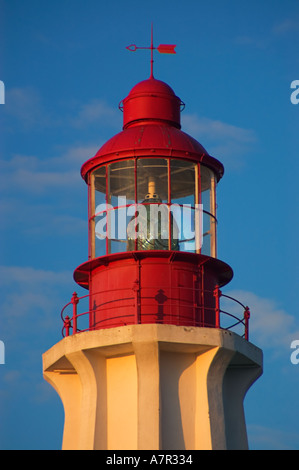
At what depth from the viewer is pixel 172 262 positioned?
131ft

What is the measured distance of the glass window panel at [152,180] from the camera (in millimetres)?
40531

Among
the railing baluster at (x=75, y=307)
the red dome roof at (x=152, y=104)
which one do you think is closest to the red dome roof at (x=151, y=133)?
the red dome roof at (x=152, y=104)

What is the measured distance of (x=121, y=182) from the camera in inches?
1606

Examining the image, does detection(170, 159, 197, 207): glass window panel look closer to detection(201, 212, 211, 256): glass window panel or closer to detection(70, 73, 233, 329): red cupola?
detection(70, 73, 233, 329): red cupola

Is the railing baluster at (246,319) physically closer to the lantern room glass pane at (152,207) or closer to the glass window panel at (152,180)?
the lantern room glass pane at (152,207)

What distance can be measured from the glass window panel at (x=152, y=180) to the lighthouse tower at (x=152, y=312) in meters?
0.02

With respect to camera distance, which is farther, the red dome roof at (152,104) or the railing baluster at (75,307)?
the red dome roof at (152,104)

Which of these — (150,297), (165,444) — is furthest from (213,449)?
(150,297)

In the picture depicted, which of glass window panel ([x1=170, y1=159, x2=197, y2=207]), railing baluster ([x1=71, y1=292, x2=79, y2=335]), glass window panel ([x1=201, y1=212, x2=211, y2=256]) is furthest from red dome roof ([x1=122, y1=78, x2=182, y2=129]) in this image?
railing baluster ([x1=71, y1=292, x2=79, y2=335])

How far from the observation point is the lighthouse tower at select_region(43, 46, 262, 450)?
39000 millimetres

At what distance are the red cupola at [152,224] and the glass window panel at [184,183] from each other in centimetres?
2

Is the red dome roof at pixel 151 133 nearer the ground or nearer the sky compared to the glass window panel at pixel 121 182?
nearer the sky

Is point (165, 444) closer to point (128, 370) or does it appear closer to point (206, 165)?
point (128, 370)
